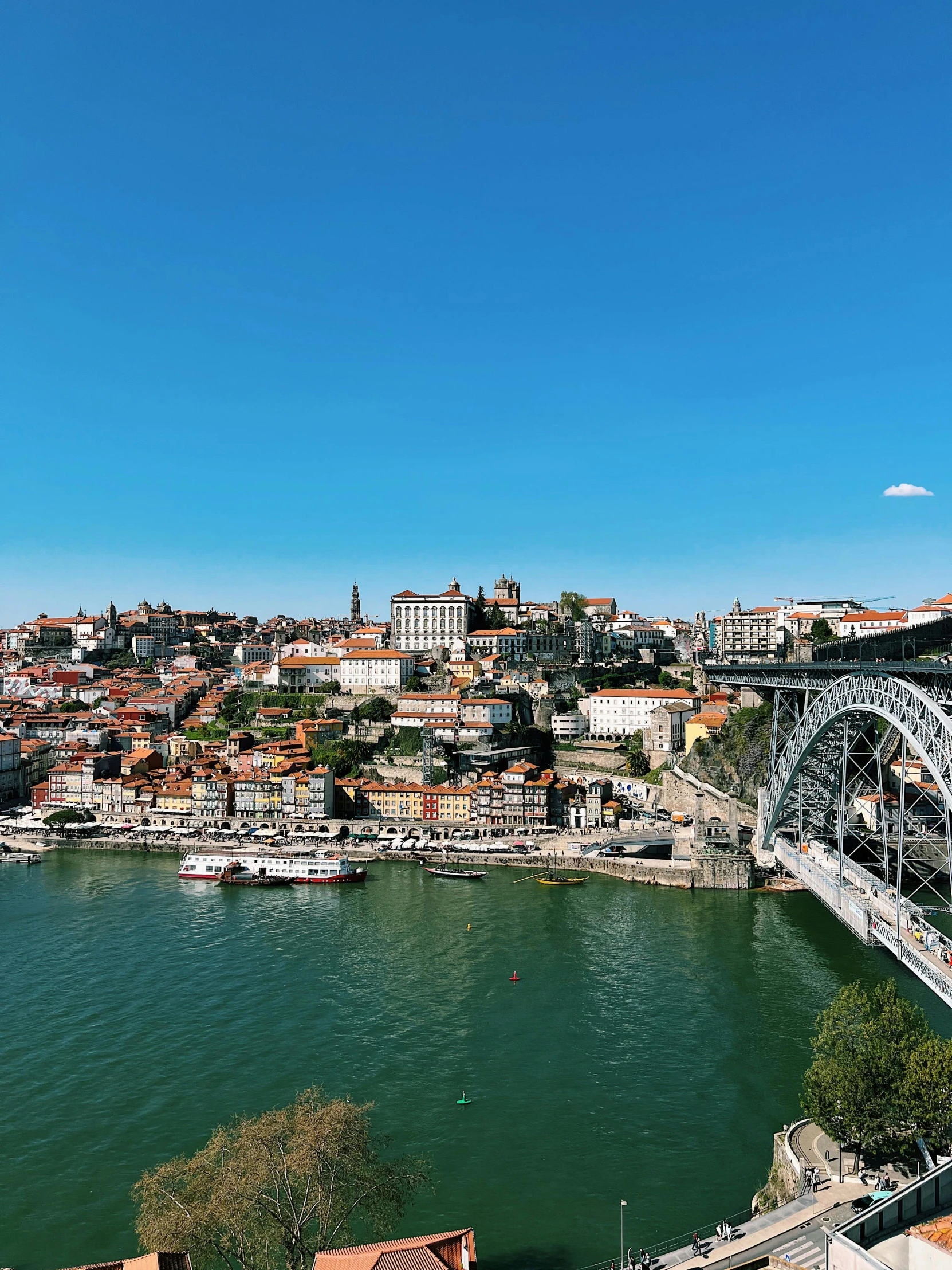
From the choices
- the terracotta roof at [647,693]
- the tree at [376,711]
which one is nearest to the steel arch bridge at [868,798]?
the terracotta roof at [647,693]

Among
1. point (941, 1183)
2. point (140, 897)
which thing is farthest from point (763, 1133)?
point (140, 897)

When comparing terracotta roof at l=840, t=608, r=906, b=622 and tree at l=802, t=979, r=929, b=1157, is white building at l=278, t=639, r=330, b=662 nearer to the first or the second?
terracotta roof at l=840, t=608, r=906, b=622

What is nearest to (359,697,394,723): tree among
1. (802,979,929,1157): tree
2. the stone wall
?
the stone wall

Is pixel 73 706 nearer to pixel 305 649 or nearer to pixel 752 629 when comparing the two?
pixel 305 649

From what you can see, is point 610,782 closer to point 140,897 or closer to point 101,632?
point 140,897

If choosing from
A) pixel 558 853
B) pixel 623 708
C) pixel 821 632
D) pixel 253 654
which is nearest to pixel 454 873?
pixel 558 853

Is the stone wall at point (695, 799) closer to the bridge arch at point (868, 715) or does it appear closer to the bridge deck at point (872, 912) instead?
the bridge arch at point (868, 715)
